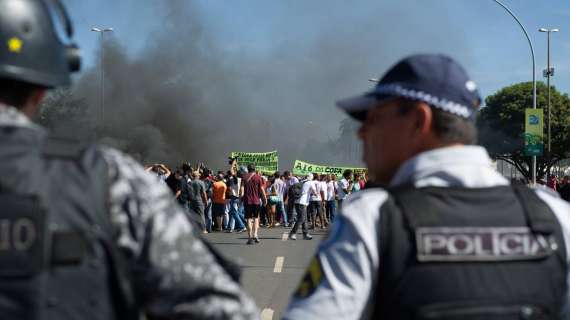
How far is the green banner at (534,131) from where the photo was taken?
2245 cm

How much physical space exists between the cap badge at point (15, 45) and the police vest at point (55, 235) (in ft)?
0.61

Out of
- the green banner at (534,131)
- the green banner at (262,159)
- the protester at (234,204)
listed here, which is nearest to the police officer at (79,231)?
the protester at (234,204)

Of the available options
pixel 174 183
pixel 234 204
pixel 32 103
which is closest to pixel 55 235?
pixel 32 103

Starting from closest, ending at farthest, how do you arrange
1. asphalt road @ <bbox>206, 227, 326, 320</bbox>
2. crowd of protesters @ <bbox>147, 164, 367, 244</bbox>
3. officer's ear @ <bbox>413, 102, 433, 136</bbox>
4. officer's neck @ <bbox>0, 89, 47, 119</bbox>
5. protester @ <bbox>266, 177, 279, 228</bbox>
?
1. officer's neck @ <bbox>0, 89, 47, 119</bbox>
2. officer's ear @ <bbox>413, 102, 433, 136</bbox>
3. asphalt road @ <bbox>206, 227, 326, 320</bbox>
4. crowd of protesters @ <bbox>147, 164, 367, 244</bbox>
5. protester @ <bbox>266, 177, 279, 228</bbox>

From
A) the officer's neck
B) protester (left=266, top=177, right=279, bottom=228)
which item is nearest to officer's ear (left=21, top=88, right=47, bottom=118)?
the officer's neck

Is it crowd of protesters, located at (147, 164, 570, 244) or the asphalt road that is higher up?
crowd of protesters, located at (147, 164, 570, 244)

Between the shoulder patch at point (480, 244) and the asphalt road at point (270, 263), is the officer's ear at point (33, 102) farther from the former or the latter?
the asphalt road at point (270, 263)

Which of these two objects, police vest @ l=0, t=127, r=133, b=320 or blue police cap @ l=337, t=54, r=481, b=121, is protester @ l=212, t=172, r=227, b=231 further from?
police vest @ l=0, t=127, r=133, b=320

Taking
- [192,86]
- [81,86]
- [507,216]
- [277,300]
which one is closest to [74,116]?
[81,86]

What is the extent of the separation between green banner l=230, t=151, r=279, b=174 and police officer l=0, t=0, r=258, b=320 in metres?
29.5

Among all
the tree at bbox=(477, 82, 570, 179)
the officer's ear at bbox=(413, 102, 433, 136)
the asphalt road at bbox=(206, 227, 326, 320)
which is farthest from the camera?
the tree at bbox=(477, 82, 570, 179)

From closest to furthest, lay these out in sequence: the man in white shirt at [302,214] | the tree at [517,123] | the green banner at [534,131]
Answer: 1. the man in white shirt at [302,214]
2. the green banner at [534,131]
3. the tree at [517,123]

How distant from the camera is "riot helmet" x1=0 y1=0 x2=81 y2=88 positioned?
1.53 meters

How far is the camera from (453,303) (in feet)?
5.98
